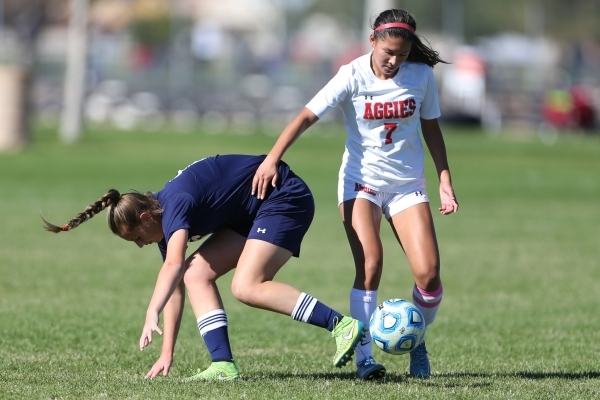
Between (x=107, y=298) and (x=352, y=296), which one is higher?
(x=352, y=296)

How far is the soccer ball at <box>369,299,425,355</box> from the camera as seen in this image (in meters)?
6.30

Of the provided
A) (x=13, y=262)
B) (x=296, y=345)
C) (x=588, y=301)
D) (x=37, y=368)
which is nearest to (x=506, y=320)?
(x=588, y=301)

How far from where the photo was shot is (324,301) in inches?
396

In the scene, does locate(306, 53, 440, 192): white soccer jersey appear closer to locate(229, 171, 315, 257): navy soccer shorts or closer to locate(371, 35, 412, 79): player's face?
locate(371, 35, 412, 79): player's face

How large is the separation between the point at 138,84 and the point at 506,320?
138 ft

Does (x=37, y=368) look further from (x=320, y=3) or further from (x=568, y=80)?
(x=320, y=3)

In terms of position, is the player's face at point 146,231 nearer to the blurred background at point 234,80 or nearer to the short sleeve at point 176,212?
the short sleeve at point 176,212

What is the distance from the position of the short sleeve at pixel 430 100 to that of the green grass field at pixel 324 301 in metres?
1.69

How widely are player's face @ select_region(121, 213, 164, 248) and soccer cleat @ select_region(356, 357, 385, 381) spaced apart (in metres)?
1.49

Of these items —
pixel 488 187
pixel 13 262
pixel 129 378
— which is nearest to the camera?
pixel 129 378

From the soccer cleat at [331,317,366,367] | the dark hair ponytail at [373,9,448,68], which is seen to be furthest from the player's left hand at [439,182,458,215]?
the soccer cleat at [331,317,366,367]

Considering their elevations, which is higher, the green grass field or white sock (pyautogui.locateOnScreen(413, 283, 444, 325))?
white sock (pyautogui.locateOnScreen(413, 283, 444, 325))

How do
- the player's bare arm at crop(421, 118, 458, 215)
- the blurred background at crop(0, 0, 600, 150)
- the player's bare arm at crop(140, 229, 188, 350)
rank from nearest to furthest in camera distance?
Result: the player's bare arm at crop(140, 229, 188, 350)
the player's bare arm at crop(421, 118, 458, 215)
the blurred background at crop(0, 0, 600, 150)

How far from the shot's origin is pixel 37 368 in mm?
6750
